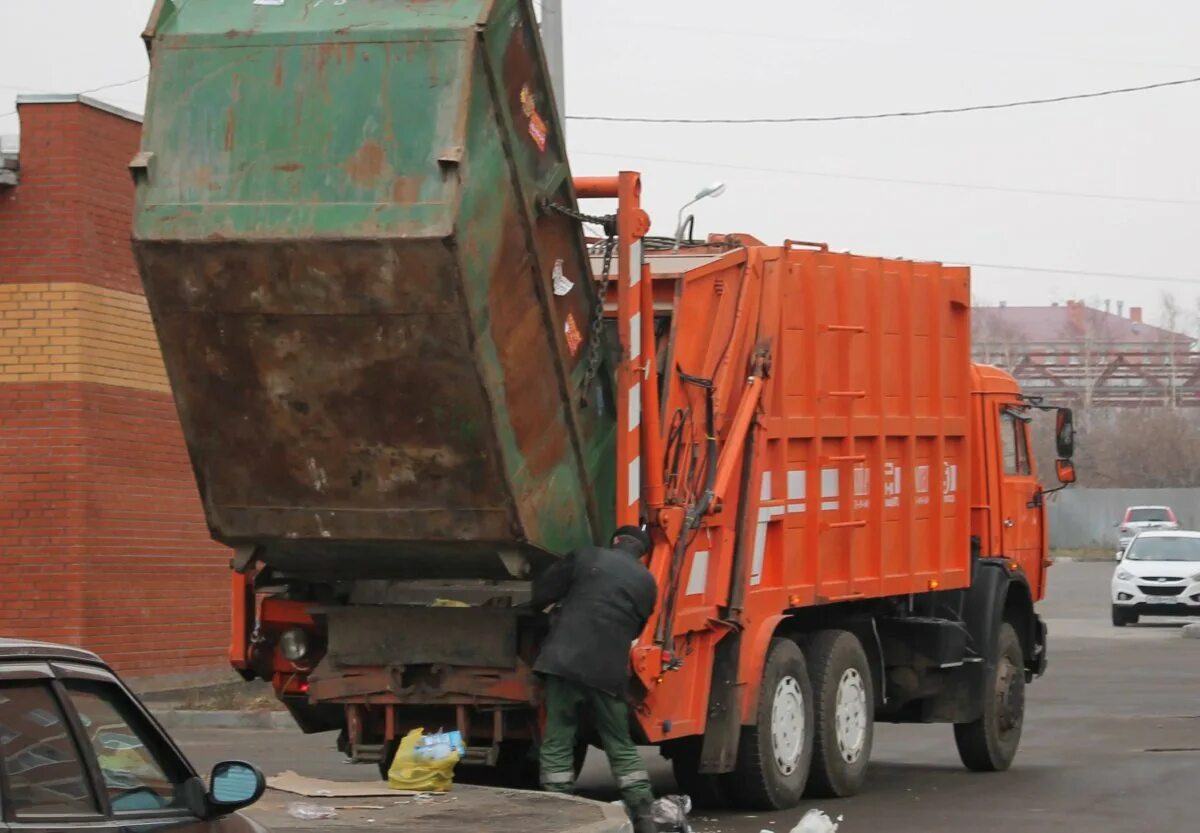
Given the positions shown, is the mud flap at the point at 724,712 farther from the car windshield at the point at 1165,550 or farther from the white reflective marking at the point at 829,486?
the car windshield at the point at 1165,550

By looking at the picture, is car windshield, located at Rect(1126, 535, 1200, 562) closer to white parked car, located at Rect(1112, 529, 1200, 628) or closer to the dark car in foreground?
white parked car, located at Rect(1112, 529, 1200, 628)

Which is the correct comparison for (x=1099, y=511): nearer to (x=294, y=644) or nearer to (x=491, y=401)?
(x=294, y=644)

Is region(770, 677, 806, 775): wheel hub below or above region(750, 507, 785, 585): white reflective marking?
below

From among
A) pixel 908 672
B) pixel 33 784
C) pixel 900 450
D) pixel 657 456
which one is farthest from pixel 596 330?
pixel 33 784

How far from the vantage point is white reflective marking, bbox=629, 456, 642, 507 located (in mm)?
10508

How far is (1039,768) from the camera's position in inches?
571

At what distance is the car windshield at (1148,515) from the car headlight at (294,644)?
172 ft

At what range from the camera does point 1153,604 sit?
33.9 meters

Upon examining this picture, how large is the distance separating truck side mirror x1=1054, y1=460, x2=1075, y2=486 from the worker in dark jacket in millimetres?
5805

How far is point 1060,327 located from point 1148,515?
7392cm

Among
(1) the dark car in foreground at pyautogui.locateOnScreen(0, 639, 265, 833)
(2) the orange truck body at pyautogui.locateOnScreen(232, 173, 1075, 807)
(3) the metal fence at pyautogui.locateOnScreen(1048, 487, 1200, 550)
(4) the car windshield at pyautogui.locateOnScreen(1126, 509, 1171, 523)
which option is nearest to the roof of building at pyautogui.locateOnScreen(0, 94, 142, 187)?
(2) the orange truck body at pyautogui.locateOnScreen(232, 173, 1075, 807)

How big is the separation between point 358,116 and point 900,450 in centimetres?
510

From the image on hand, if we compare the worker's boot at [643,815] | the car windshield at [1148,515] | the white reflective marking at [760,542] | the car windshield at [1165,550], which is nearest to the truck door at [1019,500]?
the white reflective marking at [760,542]

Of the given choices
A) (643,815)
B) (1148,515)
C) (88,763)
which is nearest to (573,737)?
(643,815)
